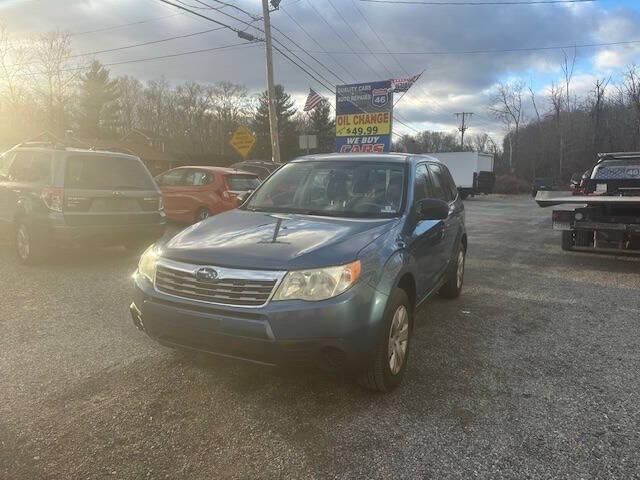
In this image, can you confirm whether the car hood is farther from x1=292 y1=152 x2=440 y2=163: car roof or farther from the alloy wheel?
x1=292 y1=152 x2=440 y2=163: car roof

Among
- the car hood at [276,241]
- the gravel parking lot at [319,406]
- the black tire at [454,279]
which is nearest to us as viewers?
the gravel parking lot at [319,406]

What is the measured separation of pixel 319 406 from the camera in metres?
3.41

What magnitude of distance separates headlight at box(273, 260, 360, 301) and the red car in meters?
9.03

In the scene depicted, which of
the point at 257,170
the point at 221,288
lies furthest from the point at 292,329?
the point at 257,170

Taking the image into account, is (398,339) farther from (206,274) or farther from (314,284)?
(206,274)

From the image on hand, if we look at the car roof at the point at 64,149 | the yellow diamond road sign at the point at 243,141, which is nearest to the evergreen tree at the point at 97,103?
the yellow diamond road sign at the point at 243,141

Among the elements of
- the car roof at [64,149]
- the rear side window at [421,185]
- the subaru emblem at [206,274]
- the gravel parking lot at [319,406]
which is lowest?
the gravel parking lot at [319,406]

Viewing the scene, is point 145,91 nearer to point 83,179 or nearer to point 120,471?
point 83,179

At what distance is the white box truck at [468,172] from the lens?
36.8 metres

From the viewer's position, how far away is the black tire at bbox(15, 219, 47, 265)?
285 inches

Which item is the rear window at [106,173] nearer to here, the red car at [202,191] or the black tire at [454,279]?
the red car at [202,191]

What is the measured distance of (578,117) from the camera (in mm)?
65062

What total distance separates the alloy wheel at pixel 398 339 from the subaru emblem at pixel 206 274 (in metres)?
1.21

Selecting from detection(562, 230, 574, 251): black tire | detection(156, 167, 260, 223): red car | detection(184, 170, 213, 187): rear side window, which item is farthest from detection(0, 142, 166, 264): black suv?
detection(562, 230, 574, 251): black tire
